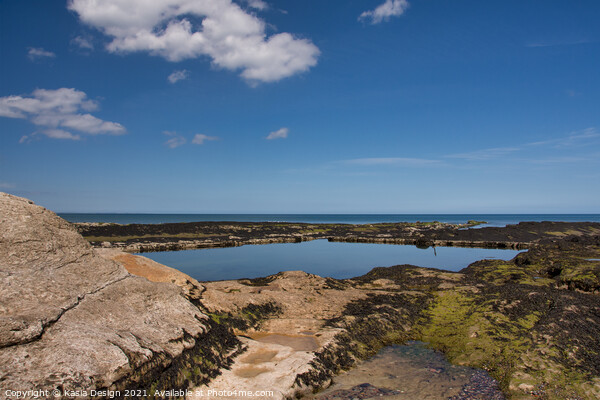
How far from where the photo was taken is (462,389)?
9539 mm

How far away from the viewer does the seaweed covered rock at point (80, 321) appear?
6398 mm

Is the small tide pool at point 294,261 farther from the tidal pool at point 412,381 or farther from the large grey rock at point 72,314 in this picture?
the large grey rock at point 72,314

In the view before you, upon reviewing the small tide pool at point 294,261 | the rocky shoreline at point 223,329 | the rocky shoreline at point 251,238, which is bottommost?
the small tide pool at point 294,261

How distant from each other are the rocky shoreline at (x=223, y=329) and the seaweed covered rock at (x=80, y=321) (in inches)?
1.2

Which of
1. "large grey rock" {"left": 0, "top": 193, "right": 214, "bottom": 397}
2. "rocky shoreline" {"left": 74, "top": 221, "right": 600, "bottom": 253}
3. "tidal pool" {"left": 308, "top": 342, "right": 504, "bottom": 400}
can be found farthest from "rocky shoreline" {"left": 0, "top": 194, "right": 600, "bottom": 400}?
"rocky shoreline" {"left": 74, "top": 221, "right": 600, "bottom": 253}

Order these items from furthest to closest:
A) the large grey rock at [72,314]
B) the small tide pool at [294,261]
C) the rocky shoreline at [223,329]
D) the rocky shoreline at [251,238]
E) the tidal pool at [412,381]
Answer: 1. the rocky shoreline at [251,238]
2. the small tide pool at [294,261]
3. the tidal pool at [412,381]
4. the rocky shoreline at [223,329]
5. the large grey rock at [72,314]

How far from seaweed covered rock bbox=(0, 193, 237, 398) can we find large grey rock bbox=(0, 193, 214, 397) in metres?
0.02

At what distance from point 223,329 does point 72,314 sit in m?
4.40

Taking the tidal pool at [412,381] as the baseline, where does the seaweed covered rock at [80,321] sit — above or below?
above

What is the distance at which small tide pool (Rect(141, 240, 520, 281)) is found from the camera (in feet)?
112

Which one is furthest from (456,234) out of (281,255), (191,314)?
(191,314)

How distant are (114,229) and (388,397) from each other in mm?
73030

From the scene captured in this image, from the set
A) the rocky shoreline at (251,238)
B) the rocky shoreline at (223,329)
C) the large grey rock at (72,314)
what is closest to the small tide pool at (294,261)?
the rocky shoreline at (251,238)

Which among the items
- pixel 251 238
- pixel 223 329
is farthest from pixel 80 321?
pixel 251 238
